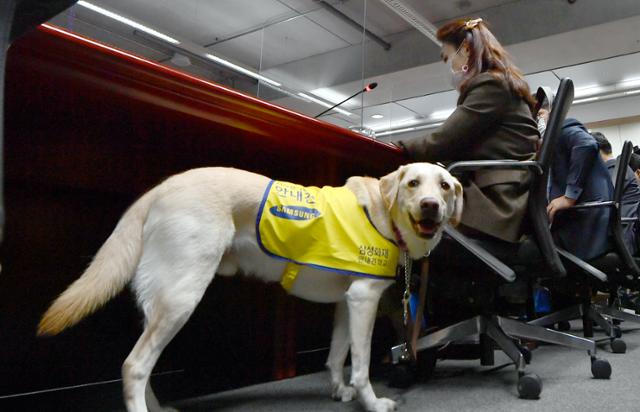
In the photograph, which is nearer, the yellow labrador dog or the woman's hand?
the yellow labrador dog

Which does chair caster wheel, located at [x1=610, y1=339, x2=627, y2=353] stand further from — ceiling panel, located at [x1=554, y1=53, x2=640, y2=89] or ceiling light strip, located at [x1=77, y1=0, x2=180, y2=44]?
ceiling light strip, located at [x1=77, y1=0, x2=180, y2=44]

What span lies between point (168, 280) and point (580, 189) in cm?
179

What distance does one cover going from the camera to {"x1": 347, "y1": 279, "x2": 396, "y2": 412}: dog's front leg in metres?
1.16

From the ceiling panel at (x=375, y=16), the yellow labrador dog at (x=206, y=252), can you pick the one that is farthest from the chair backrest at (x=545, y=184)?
the ceiling panel at (x=375, y=16)

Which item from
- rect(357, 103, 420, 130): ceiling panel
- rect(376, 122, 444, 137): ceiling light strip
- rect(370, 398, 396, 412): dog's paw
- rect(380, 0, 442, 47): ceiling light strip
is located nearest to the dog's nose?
rect(370, 398, 396, 412): dog's paw

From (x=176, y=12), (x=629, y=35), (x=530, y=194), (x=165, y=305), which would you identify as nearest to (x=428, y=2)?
(x=629, y=35)

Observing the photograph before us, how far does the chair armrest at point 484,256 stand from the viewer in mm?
1278

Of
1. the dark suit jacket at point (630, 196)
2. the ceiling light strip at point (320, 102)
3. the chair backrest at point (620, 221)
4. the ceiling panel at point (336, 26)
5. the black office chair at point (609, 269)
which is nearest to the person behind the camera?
the black office chair at point (609, 269)

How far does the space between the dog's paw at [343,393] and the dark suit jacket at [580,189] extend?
3.63 feet

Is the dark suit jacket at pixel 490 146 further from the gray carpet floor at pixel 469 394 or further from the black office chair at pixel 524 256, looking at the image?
the gray carpet floor at pixel 469 394

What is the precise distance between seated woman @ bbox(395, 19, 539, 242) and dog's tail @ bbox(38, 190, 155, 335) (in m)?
0.95

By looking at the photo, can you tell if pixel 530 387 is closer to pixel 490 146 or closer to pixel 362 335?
pixel 362 335

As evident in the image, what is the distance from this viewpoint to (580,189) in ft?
6.48

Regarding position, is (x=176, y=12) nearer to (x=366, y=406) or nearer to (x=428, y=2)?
(x=428, y=2)
